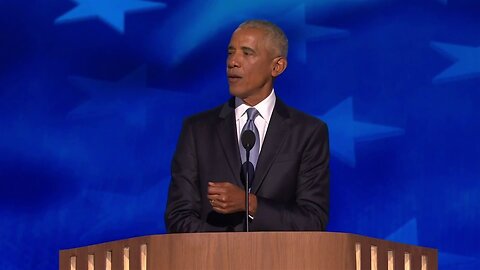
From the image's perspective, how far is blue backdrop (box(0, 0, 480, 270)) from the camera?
5.02m

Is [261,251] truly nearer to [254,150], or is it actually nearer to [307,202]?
[307,202]

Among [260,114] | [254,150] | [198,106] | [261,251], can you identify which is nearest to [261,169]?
[254,150]

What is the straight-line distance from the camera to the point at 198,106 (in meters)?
5.13

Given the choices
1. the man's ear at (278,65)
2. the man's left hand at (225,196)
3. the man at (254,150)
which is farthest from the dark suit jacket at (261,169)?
the man's left hand at (225,196)

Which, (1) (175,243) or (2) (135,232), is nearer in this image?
(1) (175,243)

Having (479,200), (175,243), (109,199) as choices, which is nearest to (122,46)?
(109,199)

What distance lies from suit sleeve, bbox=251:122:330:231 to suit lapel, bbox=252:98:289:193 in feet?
0.30

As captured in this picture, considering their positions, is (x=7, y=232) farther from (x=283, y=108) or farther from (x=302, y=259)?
(x=302, y=259)

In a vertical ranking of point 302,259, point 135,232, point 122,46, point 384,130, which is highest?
point 122,46

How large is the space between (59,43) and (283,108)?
136 centimetres

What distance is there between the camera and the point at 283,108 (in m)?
4.16

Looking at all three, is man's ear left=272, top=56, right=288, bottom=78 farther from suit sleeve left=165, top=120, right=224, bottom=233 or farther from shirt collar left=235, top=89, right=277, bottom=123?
suit sleeve left=165, top=120, right=224, bottom=233

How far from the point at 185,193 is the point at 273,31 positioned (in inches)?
23.7

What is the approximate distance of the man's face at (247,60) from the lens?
407cm
